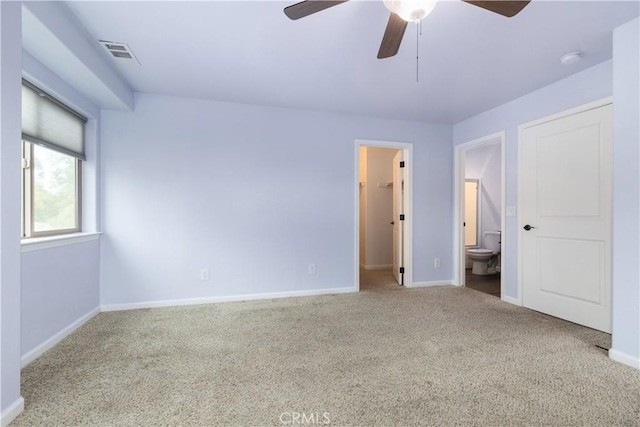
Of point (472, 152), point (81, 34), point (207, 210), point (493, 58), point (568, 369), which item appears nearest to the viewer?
point (568, 369)

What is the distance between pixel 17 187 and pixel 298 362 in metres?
1.88

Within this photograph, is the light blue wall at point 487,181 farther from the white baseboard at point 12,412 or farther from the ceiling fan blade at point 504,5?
the white baseboard at point 12,412

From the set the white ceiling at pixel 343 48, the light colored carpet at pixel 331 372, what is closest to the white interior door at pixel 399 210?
the white ceiling at pixel 343 48

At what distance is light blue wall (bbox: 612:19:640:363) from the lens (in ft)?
6.31

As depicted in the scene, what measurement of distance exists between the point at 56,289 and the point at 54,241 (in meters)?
0.39

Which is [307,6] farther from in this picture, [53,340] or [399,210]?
[399,210]

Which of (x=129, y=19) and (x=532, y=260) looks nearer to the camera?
(x=129, y=19)

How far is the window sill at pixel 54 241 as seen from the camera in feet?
6.63

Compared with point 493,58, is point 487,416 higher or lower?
lower

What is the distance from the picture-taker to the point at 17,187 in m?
1.49

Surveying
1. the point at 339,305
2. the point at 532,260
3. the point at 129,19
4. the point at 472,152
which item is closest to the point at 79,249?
the point at 129,19

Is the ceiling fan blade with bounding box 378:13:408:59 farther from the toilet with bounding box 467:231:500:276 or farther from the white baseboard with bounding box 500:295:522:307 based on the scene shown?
the toilet with bounding box 467:231:500:276

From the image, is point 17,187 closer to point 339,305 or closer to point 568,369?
point 339,305

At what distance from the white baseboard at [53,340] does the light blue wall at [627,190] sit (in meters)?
4.04
